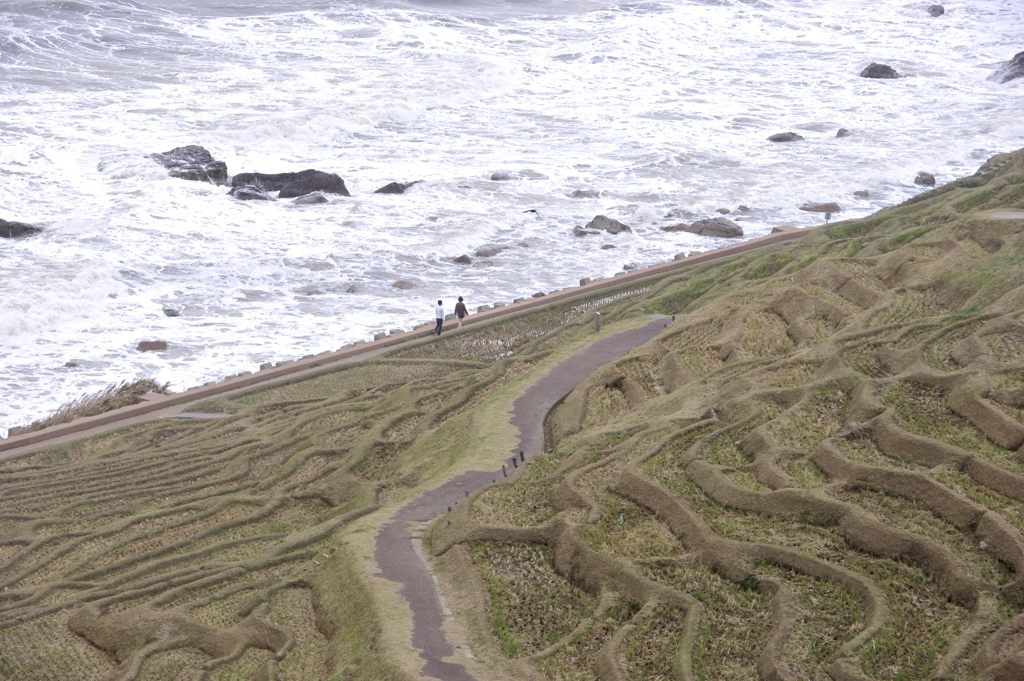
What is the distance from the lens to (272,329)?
3444 cm

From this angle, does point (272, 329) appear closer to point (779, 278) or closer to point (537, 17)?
point (779, 278)

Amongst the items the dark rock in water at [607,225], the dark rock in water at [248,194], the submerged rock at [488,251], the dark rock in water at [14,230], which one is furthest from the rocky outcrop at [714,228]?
the dark rock in water at [14,230]

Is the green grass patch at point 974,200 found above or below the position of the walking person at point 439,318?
above

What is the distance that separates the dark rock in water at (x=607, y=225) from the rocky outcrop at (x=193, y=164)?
18120 mm

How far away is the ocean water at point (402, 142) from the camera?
36.1m

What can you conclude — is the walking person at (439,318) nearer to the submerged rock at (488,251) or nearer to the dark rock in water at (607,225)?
the submerged rock at (488,251)

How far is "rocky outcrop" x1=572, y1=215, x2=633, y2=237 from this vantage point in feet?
148

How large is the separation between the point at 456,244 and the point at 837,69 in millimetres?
46956

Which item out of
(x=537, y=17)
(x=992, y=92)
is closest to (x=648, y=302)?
(x=992, y=92)

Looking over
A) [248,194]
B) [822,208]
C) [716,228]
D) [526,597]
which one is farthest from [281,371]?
[822,208]

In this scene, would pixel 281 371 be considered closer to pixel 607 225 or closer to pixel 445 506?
pixel 445 506

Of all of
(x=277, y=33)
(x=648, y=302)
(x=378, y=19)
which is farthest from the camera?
(x=378, y=19)

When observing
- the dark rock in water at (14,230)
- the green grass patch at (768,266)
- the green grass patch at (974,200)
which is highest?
the green grass patch at (974,200)

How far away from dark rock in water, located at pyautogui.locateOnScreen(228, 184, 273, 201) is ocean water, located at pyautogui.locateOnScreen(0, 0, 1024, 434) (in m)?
0.67
